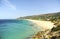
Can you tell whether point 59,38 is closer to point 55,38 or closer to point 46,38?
point 55,38

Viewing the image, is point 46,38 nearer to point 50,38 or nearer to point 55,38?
point 50,38

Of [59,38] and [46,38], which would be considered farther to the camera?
[46,38]

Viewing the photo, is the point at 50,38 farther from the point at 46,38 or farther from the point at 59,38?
the point at 59,38

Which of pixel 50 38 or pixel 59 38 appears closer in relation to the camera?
pixel 59 38

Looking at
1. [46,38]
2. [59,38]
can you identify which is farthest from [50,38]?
[59,38]

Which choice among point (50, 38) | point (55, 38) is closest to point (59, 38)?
point (55, 38)

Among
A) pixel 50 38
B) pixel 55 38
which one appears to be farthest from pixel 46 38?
pixel 55 38
